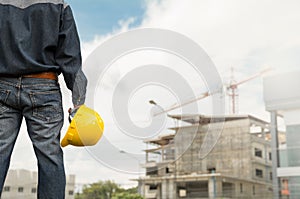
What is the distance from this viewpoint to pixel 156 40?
1629 mm

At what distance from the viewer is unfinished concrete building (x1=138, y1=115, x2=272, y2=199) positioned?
955 cm

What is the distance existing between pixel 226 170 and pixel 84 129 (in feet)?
30.6

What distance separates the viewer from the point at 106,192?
999cm

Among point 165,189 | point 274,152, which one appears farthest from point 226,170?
point 165,189

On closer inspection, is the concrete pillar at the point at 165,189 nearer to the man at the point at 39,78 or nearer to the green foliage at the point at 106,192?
the green foliage at the point at 106,192

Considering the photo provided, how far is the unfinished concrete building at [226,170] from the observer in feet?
31.3

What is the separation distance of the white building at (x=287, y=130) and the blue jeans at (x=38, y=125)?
7611mm

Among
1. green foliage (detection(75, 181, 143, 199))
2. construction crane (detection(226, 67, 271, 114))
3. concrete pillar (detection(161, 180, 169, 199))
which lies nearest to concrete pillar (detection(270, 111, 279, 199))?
construction crane (detection(226, 67, 271, 114))

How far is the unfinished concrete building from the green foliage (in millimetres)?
664

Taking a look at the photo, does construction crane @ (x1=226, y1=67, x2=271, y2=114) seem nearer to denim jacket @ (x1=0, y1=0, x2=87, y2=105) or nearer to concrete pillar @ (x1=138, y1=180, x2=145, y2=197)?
concrete pillar @ (x1=138, y1=180, x2=145, y2=197)

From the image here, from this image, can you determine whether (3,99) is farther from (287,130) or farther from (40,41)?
(287,130)

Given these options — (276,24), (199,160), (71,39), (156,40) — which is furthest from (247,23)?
(71,39)

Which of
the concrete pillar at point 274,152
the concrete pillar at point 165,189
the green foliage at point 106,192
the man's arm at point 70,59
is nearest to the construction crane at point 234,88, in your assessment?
the concrete pillar at point 274,152

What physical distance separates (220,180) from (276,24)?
3.42 metres
